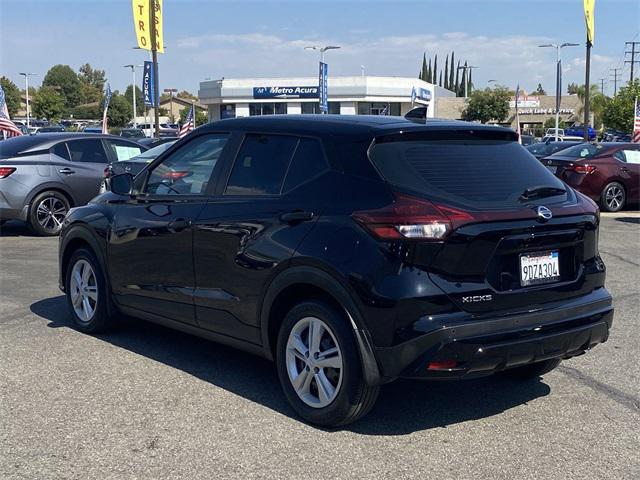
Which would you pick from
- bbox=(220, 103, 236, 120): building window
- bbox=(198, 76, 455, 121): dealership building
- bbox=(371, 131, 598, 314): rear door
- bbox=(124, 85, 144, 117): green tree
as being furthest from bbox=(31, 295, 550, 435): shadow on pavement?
bbox=(124, 85, 144, 117): green tree

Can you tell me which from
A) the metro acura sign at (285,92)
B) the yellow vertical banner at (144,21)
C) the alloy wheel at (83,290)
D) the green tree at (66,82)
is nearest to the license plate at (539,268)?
the alloy wheel at (83,290)

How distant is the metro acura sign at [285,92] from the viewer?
200 feet

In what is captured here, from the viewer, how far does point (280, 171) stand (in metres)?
4.78

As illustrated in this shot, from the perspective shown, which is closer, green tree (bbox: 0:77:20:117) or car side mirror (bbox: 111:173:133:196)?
car side mirror (bbox: 111:173:133:196)

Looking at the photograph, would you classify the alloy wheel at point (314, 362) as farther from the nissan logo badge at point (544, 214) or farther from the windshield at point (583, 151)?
the windshield at point (583, 151)

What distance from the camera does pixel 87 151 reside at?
43.8ft

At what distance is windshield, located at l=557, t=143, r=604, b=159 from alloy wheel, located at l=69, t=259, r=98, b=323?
505 inches

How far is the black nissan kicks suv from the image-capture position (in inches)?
156

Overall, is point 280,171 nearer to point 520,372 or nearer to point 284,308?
point 284,308

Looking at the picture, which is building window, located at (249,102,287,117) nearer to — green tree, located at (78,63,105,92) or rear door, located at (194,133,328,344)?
rear door, located at (194,133,328,344)

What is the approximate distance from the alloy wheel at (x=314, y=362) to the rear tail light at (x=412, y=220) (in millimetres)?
680

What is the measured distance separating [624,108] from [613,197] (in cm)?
4048

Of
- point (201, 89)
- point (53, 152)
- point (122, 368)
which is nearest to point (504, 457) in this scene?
point (122, 368)

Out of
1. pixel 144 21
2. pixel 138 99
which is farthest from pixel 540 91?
pixel 144 21
